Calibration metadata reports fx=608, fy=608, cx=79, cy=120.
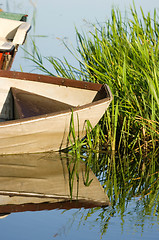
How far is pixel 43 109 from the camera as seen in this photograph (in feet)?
25.6

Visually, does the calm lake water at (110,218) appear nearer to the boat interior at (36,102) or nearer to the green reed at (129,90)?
the green reed at (129,90)

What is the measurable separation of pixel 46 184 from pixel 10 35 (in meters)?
3.84

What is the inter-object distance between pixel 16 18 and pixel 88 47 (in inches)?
70.0

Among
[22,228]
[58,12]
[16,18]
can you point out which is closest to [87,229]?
[22,228]

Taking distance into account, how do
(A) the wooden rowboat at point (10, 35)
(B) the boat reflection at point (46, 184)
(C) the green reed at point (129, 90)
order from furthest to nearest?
(A) the wooden rowboat at point (10, 35)
(C) the green reed at point (129, 90)
(B) the boat reflection at point (46, 184)

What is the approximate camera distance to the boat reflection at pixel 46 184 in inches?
231

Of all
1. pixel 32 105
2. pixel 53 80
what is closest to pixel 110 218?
pixel 32 105

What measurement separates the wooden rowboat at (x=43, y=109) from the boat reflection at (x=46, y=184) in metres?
0.19

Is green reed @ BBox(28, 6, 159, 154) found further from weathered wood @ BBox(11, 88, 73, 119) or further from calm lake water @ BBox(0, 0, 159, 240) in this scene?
weathered wood @ BBox(11, 88, 73, 119)

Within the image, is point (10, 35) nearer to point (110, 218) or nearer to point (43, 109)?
point (43, 109)

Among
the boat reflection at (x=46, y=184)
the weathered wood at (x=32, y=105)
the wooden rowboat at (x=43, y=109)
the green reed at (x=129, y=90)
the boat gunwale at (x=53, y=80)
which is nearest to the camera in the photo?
the boat reflection at (x=46, y=184)

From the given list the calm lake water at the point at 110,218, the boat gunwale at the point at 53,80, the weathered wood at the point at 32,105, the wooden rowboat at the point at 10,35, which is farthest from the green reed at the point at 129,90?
the wooden rowboat at the point at 10,35

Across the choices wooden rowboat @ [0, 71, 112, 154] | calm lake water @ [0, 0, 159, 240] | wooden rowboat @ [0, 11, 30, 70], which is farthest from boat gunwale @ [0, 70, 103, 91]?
calm lake water @ [0, 0, 159, 240]

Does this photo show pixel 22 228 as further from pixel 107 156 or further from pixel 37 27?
pixel 37 27
